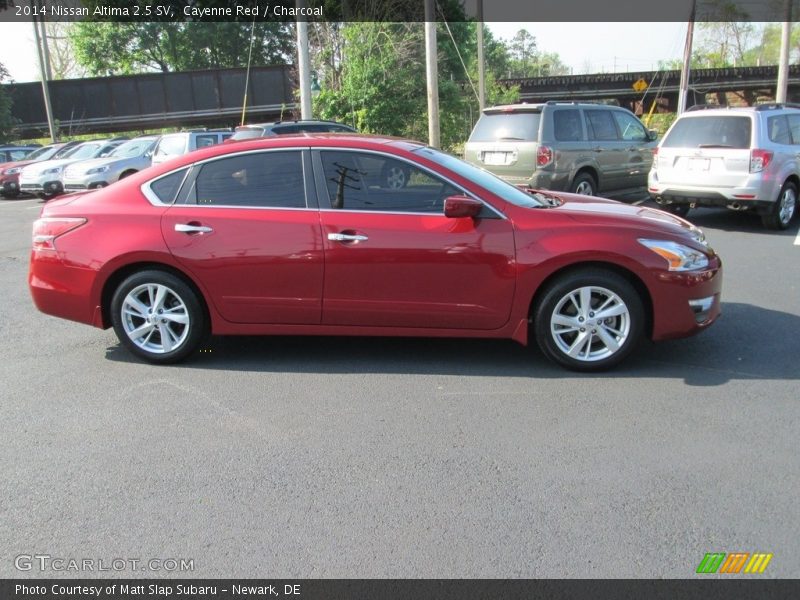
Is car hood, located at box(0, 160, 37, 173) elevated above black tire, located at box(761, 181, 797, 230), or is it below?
above

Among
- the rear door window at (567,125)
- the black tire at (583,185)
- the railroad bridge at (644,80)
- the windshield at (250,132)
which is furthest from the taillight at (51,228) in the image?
the railroad bridge at (644,80)

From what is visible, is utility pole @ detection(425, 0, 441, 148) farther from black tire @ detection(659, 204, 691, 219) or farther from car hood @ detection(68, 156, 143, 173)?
car hood @ detection(68, 156, 143, 173)

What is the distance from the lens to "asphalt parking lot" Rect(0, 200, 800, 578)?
118 inches

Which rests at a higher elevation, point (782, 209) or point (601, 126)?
point (601, 126)

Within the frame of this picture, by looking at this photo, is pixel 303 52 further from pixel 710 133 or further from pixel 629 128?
pixel 710 133

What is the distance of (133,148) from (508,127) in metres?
11.3

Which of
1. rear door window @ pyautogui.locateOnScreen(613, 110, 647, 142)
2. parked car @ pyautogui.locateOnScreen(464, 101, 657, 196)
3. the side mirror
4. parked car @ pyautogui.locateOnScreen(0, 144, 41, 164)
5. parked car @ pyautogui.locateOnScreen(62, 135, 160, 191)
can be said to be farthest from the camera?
parked car @ pyautogui.locateOnScreen(0, 144, 41, 164)

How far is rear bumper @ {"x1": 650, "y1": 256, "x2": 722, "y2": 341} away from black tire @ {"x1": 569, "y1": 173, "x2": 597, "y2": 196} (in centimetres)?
688

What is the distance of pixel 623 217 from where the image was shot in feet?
16.5

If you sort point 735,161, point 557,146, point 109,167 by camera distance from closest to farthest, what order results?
point 735,161, point 557,146, point 109,167

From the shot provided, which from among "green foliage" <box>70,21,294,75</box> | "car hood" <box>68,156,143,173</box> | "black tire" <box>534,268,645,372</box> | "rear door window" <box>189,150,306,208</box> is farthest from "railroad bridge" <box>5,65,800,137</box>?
"black tire" <box>534,268,645,372</box>

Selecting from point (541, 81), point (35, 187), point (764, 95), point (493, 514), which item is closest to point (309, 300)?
point (493, 514)

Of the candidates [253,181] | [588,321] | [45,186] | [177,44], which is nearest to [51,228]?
[253,181]

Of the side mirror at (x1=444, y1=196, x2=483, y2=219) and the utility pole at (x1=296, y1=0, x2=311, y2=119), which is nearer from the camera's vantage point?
the side mirror at (x1=444, y1=196, x2=483, y2=219)
